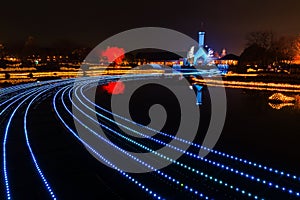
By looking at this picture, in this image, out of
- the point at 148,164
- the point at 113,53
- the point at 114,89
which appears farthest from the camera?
the point at 113,53

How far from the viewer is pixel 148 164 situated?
6.03 metres

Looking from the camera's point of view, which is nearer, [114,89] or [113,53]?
[114,89]

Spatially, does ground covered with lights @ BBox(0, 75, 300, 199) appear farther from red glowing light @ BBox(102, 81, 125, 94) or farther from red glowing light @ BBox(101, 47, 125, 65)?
red glowing light @ BBox(101, 47, 125, 65)

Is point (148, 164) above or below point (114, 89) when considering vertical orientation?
below

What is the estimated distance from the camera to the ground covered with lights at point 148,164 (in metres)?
4.89

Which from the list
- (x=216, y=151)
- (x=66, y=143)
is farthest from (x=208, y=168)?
(x=66, y=143)

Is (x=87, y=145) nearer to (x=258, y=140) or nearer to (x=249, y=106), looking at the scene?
(x=258, y=140)

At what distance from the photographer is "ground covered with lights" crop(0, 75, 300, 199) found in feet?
16.0

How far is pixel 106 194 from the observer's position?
482 centimetres

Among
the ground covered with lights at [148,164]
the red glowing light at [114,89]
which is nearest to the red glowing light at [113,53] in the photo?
the red glowing light at [114,89]

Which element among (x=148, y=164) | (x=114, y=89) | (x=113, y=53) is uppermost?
(x=113, y=53)

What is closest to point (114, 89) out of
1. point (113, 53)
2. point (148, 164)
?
point (148, 164)

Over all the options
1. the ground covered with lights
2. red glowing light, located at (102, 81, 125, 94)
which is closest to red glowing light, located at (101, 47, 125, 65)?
red glowing light, located at (102, 81, 125, 94)

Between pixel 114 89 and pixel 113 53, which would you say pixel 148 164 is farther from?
pixel 113 53
